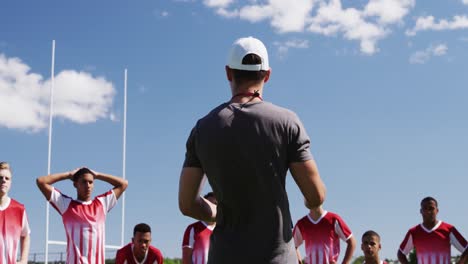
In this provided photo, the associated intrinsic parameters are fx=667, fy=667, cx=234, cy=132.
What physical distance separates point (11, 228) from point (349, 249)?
443 centimetres

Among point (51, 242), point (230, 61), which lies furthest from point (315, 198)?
point (51, 242)

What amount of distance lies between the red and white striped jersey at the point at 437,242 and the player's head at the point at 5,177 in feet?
19.8

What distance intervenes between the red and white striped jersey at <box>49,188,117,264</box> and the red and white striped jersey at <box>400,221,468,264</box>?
16.6 ft

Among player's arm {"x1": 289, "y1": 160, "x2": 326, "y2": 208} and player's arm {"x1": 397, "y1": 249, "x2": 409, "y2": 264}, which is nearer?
player's arm {"x1": 289, "y1": 160, "x2": 326, "y2": 208}

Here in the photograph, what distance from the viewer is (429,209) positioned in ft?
31.8

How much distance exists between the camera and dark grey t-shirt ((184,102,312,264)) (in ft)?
7.16

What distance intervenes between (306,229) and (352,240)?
698 mm

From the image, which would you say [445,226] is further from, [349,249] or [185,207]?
[185,207]

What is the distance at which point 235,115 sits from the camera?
225 centimetres

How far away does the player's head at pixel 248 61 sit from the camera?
2.31 metres

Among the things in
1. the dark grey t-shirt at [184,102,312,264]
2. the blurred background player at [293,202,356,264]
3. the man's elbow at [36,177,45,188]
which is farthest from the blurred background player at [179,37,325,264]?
the blurred background player at [293,202,356,264]

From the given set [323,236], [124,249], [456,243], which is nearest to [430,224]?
[456,243]

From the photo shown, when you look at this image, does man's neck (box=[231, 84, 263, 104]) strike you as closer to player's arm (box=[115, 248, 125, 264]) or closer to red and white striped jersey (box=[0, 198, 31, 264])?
red and white striped jersey (box=[0, 198, 31, 264])

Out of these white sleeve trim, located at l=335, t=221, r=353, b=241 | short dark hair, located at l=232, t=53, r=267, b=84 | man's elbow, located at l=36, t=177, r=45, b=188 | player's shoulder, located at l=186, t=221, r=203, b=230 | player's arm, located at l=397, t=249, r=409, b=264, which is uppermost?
short dark hair, located at l=232, t=53, r=267, b=84
